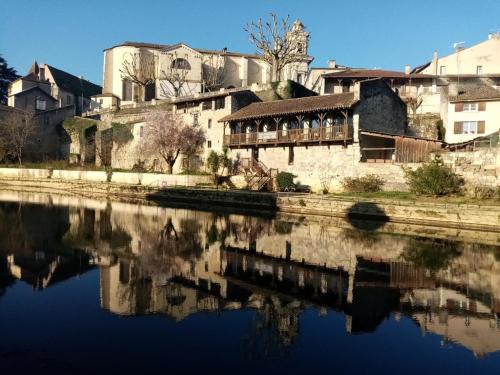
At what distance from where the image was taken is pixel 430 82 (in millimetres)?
45500

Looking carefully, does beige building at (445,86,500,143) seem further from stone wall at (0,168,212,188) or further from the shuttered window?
stone wall at (0,168,212,188)

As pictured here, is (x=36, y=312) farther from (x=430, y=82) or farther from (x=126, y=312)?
(x=430, y=82)

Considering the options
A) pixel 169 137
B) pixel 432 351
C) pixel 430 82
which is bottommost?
pixel 432 351

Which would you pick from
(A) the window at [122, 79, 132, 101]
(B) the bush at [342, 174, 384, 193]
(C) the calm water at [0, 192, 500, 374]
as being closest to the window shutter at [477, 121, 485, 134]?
(B) the bush at [342, 174, 384, 193]

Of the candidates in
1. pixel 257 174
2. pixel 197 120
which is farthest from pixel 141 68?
pixel 257 174

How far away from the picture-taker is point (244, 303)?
33.7ft

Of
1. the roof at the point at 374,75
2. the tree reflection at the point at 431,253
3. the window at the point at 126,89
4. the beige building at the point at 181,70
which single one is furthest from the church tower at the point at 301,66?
the tree reflection at the point at 431,253

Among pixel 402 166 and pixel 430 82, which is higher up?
pixel 430 82

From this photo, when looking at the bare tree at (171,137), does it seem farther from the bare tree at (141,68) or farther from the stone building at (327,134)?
the bare tree at (141,68)

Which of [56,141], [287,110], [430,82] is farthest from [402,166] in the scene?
[56,141]

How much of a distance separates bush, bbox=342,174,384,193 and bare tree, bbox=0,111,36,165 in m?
42.7

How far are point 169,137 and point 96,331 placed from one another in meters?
34.7

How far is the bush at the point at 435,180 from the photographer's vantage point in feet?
83.5

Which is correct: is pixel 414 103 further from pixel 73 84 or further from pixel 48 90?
pixel 73 84
